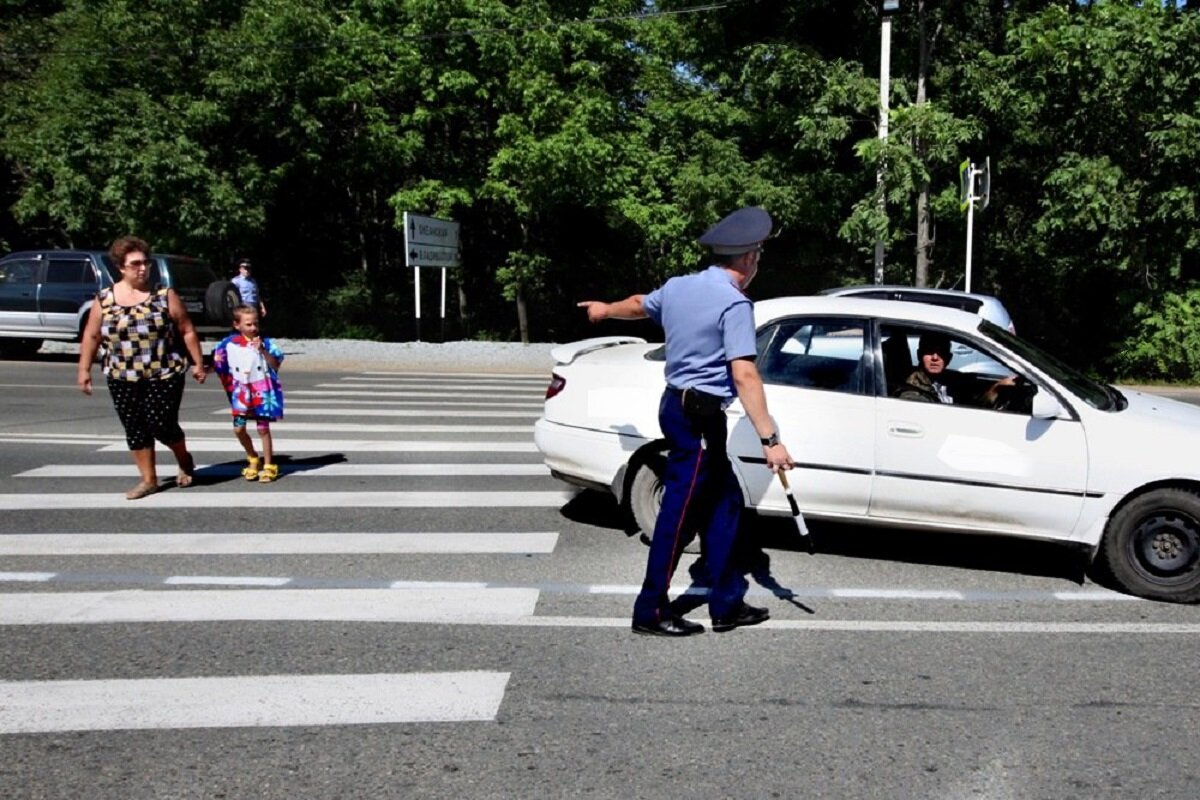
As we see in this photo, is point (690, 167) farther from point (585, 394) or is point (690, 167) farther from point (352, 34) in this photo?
point (585, 394)

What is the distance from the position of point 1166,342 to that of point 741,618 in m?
15.6

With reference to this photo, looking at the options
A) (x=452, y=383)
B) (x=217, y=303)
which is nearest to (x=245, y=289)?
(x=217, y=303)

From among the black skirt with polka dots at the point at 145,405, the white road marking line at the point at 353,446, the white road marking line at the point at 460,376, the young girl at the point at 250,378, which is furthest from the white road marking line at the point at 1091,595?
the white road marking line at the point at 460,376

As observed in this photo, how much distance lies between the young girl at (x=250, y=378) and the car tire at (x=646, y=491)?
3.26 metres

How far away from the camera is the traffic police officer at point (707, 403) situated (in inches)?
177

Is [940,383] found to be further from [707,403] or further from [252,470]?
[252,470]

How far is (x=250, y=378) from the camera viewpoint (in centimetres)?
828

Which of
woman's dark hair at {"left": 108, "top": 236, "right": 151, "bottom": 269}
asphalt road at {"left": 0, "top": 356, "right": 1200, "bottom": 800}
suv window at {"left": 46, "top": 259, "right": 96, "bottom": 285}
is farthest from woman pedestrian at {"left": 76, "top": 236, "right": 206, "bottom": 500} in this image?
suv window at {"left": 46, "top": 259, "right": 96, "bottom": 285}

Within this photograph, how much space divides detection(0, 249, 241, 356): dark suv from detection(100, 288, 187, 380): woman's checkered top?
12455 millimetres

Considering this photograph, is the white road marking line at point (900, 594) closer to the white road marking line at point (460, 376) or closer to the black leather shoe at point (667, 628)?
the black leather shoe at point (667, 628)

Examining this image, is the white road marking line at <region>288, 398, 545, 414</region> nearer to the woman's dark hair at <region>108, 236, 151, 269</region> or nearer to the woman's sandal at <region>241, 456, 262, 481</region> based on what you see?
the woman's sandal at <region>241, 456, 262, 481</region>

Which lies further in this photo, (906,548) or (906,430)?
(906,548)

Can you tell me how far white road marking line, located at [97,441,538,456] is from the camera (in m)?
9.80

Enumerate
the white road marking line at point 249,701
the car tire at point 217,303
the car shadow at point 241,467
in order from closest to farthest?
the white road marking line at point 249,701 < the car shadow at point 241,467 < the car tire at point 217,303
